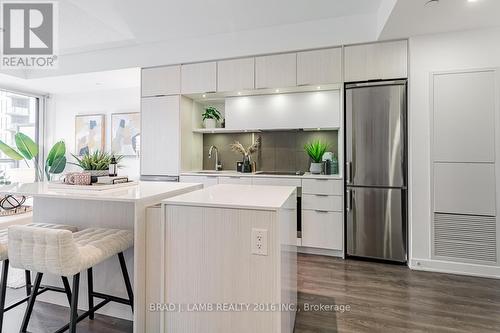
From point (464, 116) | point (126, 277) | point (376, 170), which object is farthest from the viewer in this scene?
point (376, 170)

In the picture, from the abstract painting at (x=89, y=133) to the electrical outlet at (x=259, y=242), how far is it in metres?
4.97

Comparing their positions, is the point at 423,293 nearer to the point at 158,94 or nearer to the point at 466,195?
the point at 466,195

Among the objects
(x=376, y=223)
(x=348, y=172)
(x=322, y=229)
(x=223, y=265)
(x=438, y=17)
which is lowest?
(x=322, y=229)

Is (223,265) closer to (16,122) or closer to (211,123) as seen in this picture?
(211,123)

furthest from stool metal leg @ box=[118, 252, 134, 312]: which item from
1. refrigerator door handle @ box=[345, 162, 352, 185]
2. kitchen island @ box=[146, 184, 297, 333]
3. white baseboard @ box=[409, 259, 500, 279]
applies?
white baseboard @ box=[409, 259, 500, 279]

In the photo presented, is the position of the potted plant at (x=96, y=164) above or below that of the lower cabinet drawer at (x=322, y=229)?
above

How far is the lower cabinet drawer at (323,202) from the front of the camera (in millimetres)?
3049

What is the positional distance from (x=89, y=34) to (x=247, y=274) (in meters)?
4.00

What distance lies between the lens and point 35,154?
504 cm

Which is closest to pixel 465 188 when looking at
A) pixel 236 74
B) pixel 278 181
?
pixel 278 181

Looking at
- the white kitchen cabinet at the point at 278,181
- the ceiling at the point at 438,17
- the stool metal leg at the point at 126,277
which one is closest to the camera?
the stool metal leg at the point at 126,277

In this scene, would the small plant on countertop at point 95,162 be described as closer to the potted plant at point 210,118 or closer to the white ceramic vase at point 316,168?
the potted plant at point 210,118

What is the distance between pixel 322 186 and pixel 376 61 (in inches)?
60.1

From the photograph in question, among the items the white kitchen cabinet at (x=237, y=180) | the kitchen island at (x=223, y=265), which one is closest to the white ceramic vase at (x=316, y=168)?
the white kitchen cabinet at (x=237, y=180)
